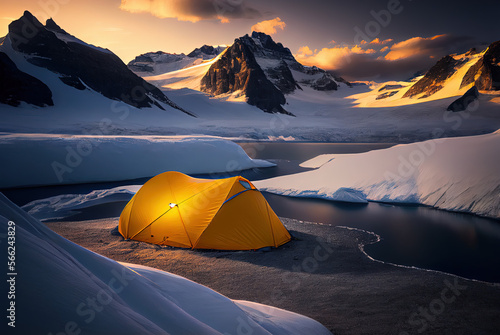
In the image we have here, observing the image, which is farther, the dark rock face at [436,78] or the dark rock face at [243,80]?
the dark rock face at [436,78]

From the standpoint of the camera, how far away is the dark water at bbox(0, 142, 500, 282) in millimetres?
6226

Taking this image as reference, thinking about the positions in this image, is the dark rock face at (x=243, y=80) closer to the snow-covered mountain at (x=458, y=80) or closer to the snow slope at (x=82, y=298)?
the snow-covered mountain at (x=458, y=80)

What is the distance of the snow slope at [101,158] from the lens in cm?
1392

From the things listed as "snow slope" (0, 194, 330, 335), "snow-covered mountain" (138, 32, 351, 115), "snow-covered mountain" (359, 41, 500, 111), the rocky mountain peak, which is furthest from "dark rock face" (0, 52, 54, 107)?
"snow-covered mountain" (359, 41, 500, 111)

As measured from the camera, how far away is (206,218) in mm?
6652

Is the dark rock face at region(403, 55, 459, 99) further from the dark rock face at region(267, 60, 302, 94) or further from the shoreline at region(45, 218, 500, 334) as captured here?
the shoreline at region(45, 218, 500, 334)

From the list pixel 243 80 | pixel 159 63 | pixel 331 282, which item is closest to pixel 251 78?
pixel 243 80

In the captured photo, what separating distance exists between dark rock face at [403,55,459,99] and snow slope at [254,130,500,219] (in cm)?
10776

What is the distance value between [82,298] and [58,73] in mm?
69136

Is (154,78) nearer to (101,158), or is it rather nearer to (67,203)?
(101,158)

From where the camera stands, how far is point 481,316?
12.4 ft

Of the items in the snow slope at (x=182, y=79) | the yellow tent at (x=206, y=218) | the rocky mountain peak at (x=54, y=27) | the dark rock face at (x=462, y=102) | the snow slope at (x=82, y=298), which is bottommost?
the yellow tent at (x=206, y=218)

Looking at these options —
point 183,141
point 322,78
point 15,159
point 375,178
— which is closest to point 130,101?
point 183,141

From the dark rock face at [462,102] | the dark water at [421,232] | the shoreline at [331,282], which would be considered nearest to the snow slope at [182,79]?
the dark rock face at [462,102]
